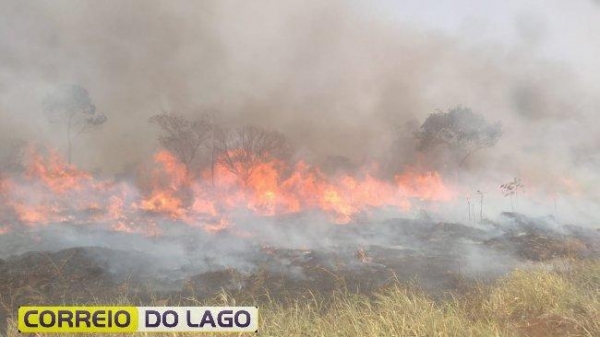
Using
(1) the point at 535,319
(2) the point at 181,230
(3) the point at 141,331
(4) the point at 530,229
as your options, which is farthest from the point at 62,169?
(4) the point at 530,229

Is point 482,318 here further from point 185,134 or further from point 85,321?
point 185,134

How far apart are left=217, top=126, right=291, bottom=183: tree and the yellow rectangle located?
98.3 ft

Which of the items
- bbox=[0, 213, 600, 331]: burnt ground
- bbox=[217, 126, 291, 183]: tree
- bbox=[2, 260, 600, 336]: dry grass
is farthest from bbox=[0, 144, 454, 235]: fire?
bbox=[2, 260, 600, 336]: dry grass

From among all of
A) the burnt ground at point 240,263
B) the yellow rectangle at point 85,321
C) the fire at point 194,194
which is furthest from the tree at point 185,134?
the yellow rectangle at point 85,321

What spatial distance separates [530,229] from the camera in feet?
95.0

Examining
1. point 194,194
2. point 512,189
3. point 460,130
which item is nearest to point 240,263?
point 194,194

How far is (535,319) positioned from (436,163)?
38627mm

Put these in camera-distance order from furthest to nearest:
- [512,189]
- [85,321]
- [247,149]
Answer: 1. [512,189]
2. [247,149]
3. [85,321]

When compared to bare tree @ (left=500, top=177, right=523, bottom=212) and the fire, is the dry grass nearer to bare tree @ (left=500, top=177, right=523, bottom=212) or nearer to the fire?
the fire

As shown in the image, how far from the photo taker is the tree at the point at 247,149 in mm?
38875

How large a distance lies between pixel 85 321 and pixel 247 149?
31.5 m

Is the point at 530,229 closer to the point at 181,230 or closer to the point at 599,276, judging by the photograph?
the point at 599,276

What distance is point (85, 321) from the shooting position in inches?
307

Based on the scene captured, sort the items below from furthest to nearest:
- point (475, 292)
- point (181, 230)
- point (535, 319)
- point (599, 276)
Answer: point (181, 230) → point (475, 292) → point (599, 276) → point (535, 319)
